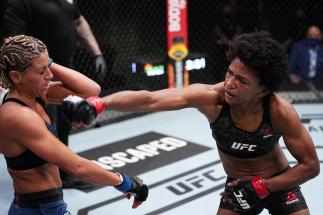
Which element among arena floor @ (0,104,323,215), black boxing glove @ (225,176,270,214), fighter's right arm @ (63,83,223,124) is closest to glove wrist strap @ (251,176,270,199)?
black boxing glove @ (225,176,270,214)

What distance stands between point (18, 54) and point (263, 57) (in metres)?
0.91

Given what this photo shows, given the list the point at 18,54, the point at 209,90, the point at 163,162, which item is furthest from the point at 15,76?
the point at 163,162

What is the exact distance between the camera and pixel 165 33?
589 cm

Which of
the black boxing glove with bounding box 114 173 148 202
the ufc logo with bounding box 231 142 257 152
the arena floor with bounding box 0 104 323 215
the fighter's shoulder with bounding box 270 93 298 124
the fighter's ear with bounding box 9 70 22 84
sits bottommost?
the arena floor with bounding box 0 104 323 215

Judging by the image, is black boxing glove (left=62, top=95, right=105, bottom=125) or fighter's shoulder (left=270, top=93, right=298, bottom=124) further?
fighter's shoulder (left=270, top=93, right=298, bottom=124)

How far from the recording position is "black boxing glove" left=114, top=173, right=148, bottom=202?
1.87 meters

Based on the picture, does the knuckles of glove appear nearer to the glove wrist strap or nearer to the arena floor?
the glove wrist strap

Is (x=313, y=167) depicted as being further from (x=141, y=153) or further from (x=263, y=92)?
(x=141, y=153)

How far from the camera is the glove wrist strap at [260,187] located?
1.98 metres

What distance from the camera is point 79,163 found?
1.72 m

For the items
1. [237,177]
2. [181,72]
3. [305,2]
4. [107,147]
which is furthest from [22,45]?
[305,2]

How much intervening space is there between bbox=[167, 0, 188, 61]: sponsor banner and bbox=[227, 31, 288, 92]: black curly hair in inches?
119

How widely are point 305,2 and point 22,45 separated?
5.09 m

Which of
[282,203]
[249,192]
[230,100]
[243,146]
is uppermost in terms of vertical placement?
[230,100]
